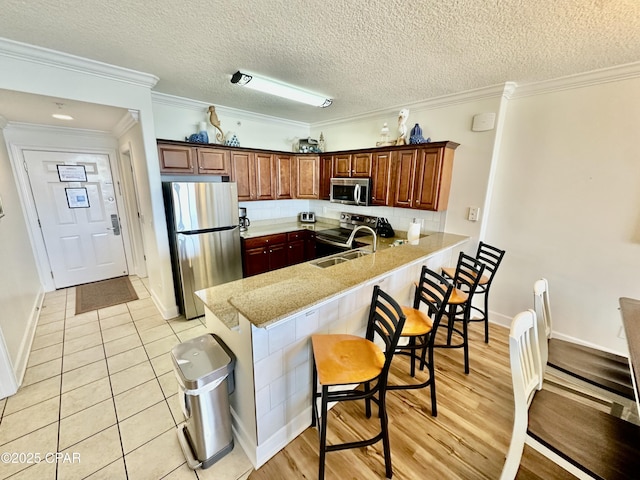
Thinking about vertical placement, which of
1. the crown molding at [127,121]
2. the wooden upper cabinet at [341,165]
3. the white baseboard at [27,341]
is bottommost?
the white baseboard at [27,341]

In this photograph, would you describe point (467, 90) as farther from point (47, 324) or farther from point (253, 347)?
point (47, 324)

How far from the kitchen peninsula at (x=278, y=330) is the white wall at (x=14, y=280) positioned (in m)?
1.87

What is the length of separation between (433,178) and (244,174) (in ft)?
8.24

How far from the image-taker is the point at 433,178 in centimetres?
296

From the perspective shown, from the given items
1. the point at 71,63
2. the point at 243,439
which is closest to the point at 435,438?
the point at 243,439

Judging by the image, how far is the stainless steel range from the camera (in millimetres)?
3584

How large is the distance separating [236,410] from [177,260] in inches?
74.1

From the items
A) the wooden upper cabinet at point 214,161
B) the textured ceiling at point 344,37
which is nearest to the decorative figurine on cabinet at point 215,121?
the wooden upper cabinet at point 214,161

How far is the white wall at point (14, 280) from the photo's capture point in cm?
213

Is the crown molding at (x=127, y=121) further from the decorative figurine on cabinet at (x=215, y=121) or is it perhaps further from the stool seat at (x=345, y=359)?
the stool seat at (x=345, y=359)

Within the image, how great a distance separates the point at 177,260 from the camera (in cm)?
291

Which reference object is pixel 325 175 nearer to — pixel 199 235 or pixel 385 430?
pixel 199 235

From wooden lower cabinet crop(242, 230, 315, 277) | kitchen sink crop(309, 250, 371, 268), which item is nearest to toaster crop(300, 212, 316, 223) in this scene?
wooden lower cabinet crop(242, 230, 315, 277)

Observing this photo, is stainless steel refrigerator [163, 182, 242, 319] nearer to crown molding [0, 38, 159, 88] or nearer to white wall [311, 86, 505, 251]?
crown molding [0, 38, 159, 88]
